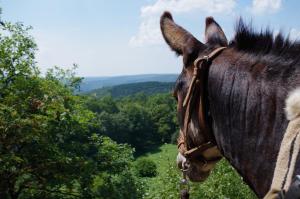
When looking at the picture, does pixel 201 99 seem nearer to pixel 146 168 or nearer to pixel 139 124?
pixel 146 168

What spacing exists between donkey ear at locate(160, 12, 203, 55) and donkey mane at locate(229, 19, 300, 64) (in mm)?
201

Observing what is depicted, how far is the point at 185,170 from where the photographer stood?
2.41 meters

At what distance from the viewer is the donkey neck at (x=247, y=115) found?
1.47 m

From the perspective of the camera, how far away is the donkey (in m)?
1.45

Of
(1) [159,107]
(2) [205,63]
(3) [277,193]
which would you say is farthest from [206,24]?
(1) [159,107]

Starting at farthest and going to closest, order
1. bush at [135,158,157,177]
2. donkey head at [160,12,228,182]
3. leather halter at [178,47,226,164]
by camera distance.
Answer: bush at [135,158,157,177] < donkey head at [160,12,228,182] < leather halter at [178,47,226,164]

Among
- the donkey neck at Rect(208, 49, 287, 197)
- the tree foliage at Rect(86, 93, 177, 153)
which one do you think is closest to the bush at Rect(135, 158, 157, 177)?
the tree foliage at Rect(86, 93, 177, 153)

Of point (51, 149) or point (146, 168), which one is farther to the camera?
point (146, 168)

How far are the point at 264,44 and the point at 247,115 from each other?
34 centimetres

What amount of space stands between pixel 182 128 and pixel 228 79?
0.57 m

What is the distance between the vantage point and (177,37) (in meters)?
2.02

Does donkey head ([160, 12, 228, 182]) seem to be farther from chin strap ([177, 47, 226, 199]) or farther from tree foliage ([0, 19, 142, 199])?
tree foliage ([0, 19, 142, 199])

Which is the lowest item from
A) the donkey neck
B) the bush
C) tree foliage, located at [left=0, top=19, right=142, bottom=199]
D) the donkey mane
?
the bush

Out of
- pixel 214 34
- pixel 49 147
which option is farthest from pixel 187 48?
pixel 49 147
